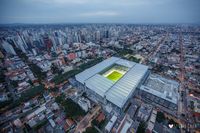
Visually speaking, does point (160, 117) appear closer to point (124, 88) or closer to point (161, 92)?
point (161, 92)

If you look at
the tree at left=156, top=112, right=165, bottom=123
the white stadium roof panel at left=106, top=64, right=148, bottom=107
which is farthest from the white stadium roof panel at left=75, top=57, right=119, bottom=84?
the tree at left=156, top=112, right=165, bottom=123

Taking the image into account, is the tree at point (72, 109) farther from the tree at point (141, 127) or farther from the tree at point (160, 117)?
the tree at point (160, 117)

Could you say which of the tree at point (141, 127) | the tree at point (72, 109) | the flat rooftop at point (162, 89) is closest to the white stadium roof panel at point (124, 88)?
the flat rooftop at point (162, 89)

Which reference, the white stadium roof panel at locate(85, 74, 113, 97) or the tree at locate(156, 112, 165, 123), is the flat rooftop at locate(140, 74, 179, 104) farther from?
the white stadium roof panel at locate(85, 74, 113, 97)

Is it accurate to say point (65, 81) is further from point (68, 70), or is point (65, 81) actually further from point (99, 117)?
point (99, 117)

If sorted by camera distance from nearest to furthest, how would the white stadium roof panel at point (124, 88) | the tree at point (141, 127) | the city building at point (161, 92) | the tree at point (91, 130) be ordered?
1. the tree at point (141, 127)
2. the tree at point (91, 130)
3. the white stadium roof panel at point (124, 88)
4. the city building at point (161, 92)

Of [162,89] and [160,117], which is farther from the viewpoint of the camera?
[162,89]

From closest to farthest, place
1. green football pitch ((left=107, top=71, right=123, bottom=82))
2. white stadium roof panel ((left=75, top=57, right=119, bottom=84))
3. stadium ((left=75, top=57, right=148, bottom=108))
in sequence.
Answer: stadium ((left=75, top=57, right=148, bottom=108)) → white stadium roof panel ((left=75, top=57, right=119, bottom=84)) → green football pitch ((left=107, top=71, right=123, bottom=82))

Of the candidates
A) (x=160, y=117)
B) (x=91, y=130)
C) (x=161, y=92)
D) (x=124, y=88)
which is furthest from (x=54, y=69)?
(x=160, y=117)
